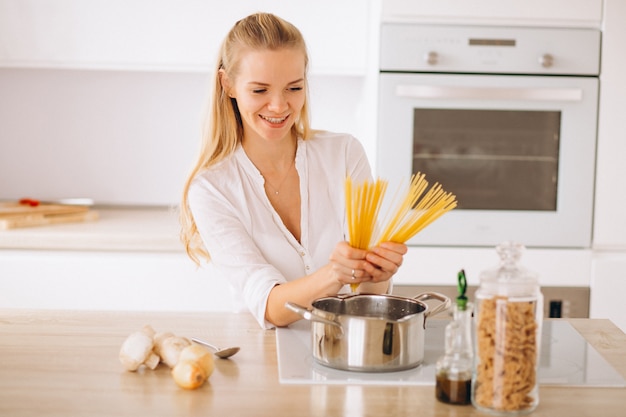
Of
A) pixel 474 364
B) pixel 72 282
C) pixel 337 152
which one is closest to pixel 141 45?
pixel 72 282

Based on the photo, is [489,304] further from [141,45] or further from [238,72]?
[141,45]

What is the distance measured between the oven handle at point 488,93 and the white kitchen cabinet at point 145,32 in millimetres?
386

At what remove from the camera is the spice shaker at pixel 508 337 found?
1177mm

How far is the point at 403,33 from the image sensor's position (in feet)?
9.19

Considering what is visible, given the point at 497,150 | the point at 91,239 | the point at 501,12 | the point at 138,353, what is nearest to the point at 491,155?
the point at 497,150

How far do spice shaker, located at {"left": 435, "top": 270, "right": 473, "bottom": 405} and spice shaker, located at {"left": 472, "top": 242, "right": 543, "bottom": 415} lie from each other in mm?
22

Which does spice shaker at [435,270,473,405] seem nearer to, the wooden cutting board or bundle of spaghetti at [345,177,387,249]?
bundle of spaghetti at [345,177,387,249]

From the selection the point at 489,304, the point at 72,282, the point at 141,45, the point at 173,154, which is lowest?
the point at 72,282

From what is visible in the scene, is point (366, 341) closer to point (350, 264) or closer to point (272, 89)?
point (350, 264)

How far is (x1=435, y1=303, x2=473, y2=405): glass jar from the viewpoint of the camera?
4.00 feet

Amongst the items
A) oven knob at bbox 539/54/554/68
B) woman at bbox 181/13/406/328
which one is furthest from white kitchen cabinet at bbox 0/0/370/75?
woman at bbox 181/13/406/328

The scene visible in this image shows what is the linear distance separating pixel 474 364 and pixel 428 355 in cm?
30

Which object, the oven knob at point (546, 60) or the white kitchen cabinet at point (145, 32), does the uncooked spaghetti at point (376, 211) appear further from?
the white kitchen cabinet at point (145, 32)

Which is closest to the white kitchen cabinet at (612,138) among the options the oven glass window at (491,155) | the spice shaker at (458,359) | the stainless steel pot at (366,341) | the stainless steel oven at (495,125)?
the stainless steel oven at (495,125)
